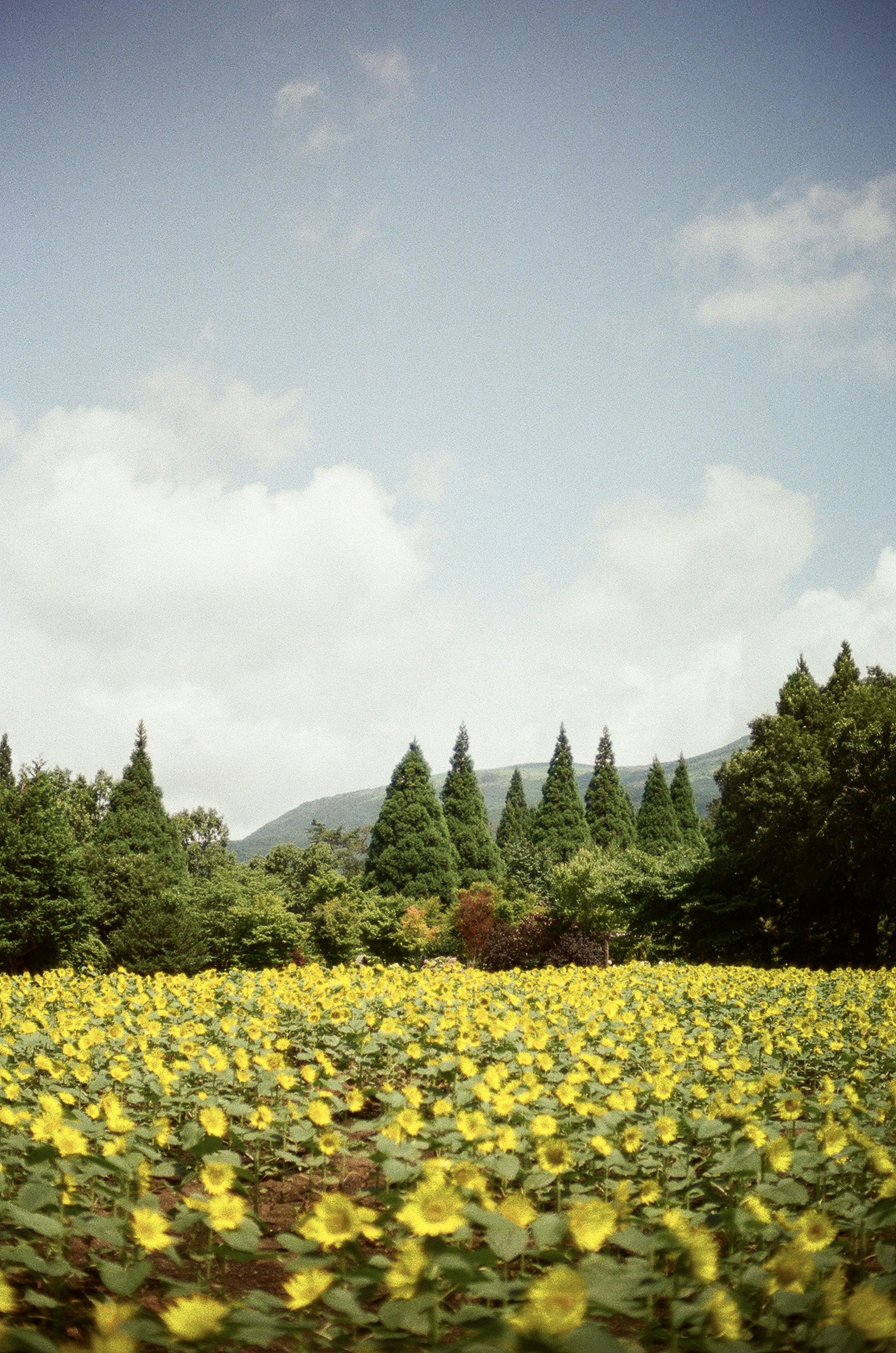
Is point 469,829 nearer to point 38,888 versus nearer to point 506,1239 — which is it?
point 38,888

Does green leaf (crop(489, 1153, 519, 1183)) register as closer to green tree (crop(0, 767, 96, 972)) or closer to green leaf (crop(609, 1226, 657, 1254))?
green leaf (crop(609, 1226, 657, 1254))

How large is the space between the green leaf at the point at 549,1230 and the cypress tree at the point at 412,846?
1115 inches

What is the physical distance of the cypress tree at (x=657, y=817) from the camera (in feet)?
151

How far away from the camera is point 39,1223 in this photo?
2.11 meters

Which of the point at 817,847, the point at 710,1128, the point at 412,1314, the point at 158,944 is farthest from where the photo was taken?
the point at 158,944

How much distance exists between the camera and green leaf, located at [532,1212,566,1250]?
1.96 metres

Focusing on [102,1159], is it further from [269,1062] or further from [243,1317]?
[269,1062]

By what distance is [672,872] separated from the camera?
22078 millimetres

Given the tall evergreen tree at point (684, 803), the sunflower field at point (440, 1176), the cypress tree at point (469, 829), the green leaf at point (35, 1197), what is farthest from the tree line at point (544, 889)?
the tall evergreen tree at point (684, 803)

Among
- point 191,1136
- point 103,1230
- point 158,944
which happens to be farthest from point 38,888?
point 103,1230

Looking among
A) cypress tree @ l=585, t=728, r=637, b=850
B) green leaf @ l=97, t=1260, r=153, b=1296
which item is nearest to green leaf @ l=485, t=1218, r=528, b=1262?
green leaf @ l=97, t=1260, r=153, b=1296

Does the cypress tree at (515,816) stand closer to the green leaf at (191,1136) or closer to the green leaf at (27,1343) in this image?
the green leaf at (191,1136)

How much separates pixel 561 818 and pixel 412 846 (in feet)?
46.0

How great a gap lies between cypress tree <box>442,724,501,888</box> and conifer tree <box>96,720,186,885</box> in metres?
11.7
